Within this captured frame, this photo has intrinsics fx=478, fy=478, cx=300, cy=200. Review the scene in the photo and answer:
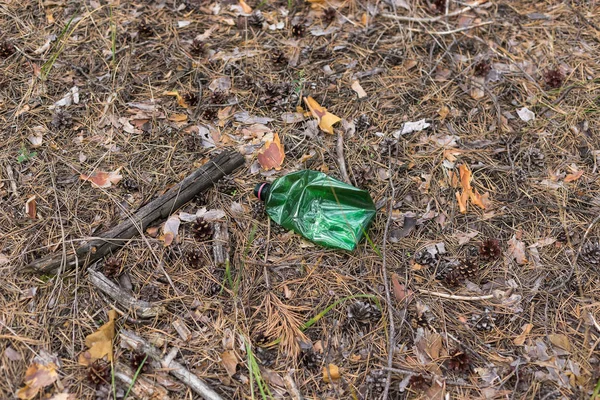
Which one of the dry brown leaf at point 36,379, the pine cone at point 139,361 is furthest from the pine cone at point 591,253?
the dry brown leaf at point 36,379

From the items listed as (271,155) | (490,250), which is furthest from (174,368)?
(490,250)

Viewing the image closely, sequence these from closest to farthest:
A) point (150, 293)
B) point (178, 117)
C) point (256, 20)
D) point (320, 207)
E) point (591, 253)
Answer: point (150, 293) → point (591, 253) → point (320, 207) → point (178, 117) → point (256, 20)

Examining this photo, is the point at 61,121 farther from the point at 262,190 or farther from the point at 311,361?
the point at 311,361

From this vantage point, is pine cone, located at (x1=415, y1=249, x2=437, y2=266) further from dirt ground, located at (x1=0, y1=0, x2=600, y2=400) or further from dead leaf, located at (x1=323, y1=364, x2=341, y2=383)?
A: dead leaf, located at (x1=323, y1=364, x2=341, y2=383)

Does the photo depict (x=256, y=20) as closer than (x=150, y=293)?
No

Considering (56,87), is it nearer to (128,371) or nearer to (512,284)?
(128,371)

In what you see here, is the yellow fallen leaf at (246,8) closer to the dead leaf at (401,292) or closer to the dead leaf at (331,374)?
the dead leaf at (401,292)

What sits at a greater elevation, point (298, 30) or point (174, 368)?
point (298, 30)
